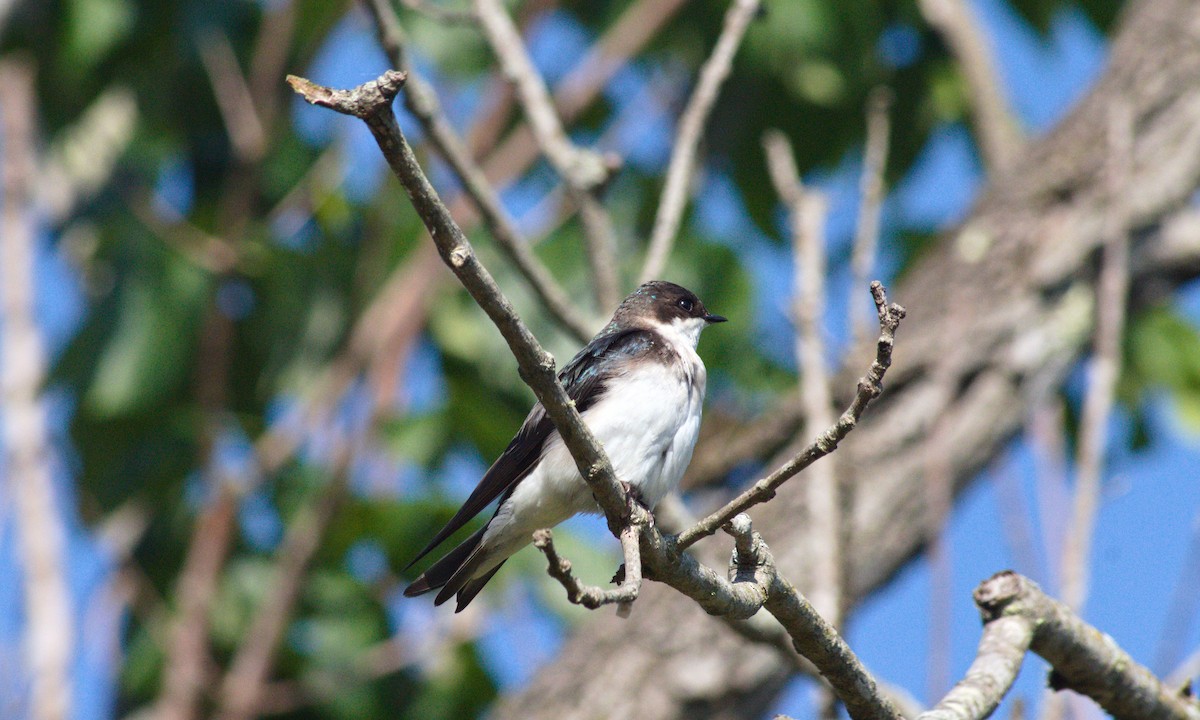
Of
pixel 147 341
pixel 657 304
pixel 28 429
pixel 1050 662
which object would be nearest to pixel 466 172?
pixel 657 304

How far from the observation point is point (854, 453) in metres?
5.48

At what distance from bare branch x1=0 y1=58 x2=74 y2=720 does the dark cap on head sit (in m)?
3.64

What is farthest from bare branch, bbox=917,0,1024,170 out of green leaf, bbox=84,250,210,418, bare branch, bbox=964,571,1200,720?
bare branch, bbox=964,571,1200,720

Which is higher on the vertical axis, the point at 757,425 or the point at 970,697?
the point at 757,425

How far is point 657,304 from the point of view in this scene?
500 centimetres

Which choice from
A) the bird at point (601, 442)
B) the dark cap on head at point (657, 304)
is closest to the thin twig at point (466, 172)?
the dark cap on head at point (657, 304)

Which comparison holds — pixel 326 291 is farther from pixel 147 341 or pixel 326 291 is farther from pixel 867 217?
pixel 867 217

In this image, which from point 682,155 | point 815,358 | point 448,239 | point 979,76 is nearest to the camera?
point 448,239

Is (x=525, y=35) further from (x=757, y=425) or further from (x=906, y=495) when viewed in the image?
(x=906, y=495)

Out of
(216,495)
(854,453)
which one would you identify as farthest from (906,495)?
(216,495)

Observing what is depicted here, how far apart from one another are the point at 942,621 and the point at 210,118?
5.81 metres

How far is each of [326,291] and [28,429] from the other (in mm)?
1772

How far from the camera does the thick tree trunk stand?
17.0 feet

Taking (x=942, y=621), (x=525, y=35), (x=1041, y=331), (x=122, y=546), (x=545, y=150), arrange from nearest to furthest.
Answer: (x=942, y=621) → (x=545, y=150) → (x=1041, y=331) → (x=525, y=35) → (x=122, y=546)
